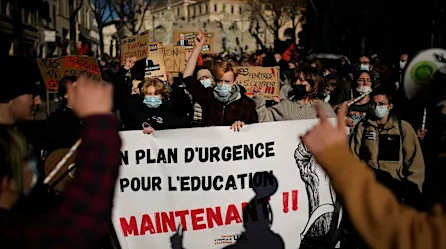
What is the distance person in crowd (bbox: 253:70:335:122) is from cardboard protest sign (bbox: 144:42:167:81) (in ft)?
9.13

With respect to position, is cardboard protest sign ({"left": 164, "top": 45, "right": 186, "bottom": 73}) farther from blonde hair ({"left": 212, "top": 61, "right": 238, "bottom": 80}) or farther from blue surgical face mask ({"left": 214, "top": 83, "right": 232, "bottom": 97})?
blue surgical face mask ({"left": 214, "top": 83, "right": 232, "bottom": 97})

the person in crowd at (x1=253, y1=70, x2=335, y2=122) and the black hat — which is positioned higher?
the black hat

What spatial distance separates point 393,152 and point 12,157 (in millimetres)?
4041

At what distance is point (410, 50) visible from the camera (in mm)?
28609

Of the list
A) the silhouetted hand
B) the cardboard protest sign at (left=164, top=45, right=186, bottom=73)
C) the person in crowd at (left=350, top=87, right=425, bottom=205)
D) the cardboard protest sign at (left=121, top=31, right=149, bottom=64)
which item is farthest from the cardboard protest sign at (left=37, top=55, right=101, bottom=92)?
the person in crowd at (left=350, top=87, right=425, bottom=205)

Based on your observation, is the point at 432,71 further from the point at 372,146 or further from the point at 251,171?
the point at 372,146

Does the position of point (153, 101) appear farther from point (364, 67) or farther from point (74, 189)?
point (364, 67)

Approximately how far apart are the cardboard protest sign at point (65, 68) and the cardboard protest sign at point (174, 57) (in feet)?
7.50

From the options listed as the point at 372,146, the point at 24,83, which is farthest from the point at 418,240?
the point at 372,146

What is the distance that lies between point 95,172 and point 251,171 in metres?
2.84

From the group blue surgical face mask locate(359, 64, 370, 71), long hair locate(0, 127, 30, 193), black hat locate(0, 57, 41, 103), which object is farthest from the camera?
blue surgical face mask locate(359, 64, 370, 71)

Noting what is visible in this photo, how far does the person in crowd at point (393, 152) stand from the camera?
16.9 feet

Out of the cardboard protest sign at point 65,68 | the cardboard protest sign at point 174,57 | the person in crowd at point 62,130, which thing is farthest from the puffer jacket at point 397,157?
the cardboard protest sign at point 174,57

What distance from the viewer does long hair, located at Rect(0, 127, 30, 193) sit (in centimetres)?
185
